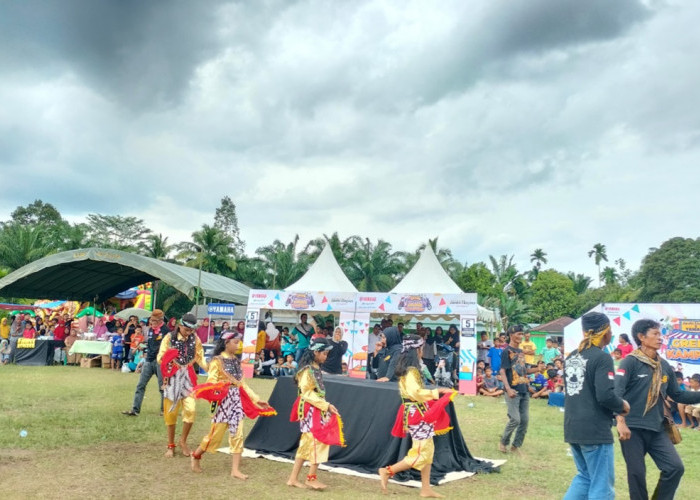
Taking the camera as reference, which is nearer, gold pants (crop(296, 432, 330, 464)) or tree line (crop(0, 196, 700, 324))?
gold pants (crop(296, 432, 330, 464))

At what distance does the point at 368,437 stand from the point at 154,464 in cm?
249

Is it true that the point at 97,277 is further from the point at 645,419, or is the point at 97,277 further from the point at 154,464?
the point at 645,419

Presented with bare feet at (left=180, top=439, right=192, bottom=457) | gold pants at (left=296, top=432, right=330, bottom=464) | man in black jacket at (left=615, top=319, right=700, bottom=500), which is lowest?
bare feet at (left=180, top=439, right=192, bottom=457)

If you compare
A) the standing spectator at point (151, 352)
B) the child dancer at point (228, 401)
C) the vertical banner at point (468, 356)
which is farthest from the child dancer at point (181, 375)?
the vertical banner at point (468, 356)

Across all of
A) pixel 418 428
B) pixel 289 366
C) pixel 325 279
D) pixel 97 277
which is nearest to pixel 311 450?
pixel 418 428

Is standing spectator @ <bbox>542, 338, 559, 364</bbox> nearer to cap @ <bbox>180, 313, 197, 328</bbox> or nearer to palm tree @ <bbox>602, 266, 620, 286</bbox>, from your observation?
cap @ <bbox>180, 313, 197, 328</bbox>

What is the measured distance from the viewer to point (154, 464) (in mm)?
6527

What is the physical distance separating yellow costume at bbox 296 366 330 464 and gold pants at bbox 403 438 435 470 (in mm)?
903

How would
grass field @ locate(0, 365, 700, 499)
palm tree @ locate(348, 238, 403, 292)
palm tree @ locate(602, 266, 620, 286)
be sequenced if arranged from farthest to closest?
palm tree @ locate(602, 266, 620, 286) < palm tree @ locate(348, 238, 403, 292) < grass field @ locate(0, 365, 700, 499)

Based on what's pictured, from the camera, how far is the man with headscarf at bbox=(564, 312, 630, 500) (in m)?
3.95

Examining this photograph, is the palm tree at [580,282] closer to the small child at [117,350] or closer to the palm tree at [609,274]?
the palm tree at [609,274]

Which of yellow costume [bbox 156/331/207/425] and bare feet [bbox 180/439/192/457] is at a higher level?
yellow costume [bbox 156/331/207/425]

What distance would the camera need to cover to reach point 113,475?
5.98 metres

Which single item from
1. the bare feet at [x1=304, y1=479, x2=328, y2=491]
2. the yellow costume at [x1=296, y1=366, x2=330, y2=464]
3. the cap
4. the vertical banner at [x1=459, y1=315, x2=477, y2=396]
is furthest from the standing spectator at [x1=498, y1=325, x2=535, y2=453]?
the vertical banner at [x1=459, y1=315, x2=477, y2=396]
